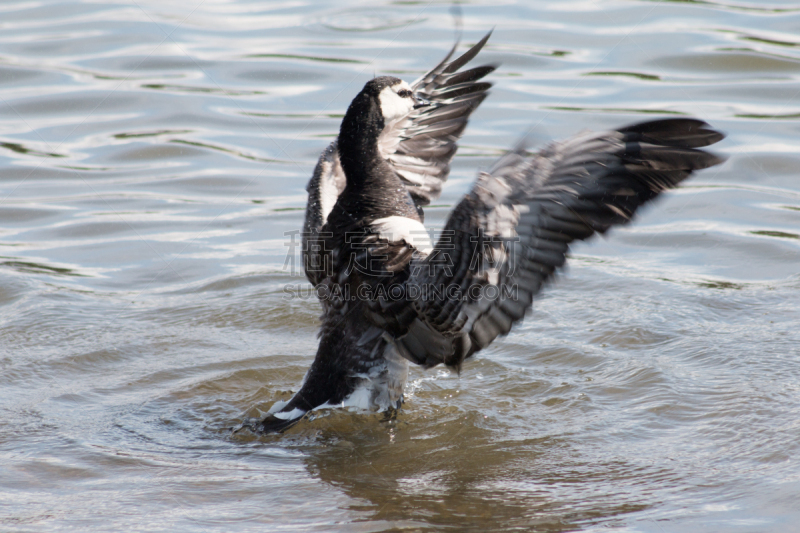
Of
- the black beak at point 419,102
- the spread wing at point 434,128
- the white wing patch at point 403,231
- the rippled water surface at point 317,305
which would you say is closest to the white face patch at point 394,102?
the black beak at point 419,102

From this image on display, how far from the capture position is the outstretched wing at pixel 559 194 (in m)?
3.66

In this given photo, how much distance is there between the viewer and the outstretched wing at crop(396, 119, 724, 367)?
3.66 meters

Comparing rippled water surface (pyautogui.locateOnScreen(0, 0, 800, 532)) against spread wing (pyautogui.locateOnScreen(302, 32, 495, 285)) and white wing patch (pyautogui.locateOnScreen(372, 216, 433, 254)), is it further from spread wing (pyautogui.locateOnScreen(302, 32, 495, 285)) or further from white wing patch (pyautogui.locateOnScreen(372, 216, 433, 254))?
spread wing (pyautogui.locateOnScreen(302, 32, 495, 285))

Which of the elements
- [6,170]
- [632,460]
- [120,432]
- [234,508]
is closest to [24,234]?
[6,170]

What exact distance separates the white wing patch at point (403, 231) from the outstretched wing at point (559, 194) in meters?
0.73

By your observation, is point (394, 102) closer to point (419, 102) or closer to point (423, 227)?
point (419, 102)

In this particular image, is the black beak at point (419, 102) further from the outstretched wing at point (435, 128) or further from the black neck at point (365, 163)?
the black neck at point (365, 163)

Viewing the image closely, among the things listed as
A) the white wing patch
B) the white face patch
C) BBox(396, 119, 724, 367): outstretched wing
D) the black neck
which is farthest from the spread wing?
BBox(396, 119, 724, 367): outstretched wing

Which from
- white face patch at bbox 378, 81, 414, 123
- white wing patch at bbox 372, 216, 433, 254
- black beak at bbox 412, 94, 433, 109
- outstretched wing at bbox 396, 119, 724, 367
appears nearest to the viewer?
outstretched wing at bbox 396, 119, 724, 367

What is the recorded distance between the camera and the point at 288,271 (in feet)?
21.9

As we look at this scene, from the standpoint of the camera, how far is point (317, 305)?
6.25 meters

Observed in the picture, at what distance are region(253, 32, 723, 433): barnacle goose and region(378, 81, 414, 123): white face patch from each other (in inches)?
0.4

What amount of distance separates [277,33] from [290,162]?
4.13m

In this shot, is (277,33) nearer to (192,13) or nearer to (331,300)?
(192,13)
